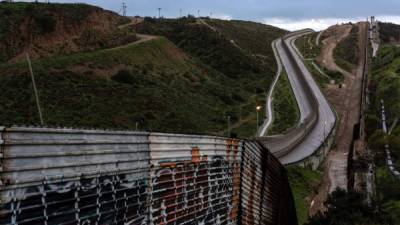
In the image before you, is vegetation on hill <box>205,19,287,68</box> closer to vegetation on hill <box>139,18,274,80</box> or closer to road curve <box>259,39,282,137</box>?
road curve <box>259,39,282,137</box>

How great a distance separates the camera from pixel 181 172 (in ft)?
43.2

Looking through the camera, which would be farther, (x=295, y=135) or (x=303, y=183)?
(x=295, y=135)

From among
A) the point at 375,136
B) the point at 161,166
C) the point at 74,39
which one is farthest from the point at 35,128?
the point at 74,39

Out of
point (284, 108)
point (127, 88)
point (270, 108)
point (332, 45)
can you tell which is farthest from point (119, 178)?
point (332, 45)

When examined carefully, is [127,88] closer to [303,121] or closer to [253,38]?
[303,121]

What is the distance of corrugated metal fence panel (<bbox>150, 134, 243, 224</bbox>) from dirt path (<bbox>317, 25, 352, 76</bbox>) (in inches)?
4047

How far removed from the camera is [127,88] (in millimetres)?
64188

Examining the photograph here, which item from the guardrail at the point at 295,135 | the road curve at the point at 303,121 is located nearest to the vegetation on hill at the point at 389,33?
the road curve at the point at 303,121

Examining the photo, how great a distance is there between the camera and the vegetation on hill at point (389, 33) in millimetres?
156163

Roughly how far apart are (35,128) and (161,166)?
4463 millimetres

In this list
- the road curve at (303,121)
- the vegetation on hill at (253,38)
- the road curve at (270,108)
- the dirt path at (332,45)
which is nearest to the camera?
the road curve at (303,121)

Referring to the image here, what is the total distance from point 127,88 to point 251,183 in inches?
1816

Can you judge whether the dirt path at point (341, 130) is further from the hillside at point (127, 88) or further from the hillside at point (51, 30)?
the hillside at point (51, 30)

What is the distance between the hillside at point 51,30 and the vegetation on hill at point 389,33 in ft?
313
